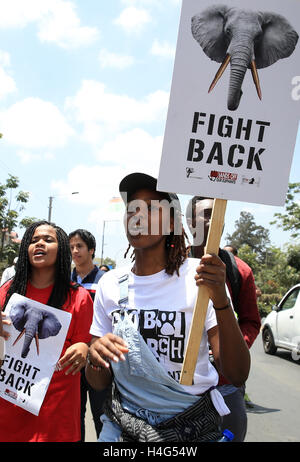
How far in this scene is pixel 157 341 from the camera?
193 cm

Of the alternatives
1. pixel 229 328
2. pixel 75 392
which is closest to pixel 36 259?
pixel 75 392

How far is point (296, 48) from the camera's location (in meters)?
2.03

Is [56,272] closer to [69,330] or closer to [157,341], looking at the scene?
[69,330]

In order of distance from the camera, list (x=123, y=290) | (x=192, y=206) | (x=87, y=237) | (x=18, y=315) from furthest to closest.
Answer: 1. (x=87, y=237)
2. (x=192, y=206)
3. (x=18, y=315)
4. (x=123, y=290)

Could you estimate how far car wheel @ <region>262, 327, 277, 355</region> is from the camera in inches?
431

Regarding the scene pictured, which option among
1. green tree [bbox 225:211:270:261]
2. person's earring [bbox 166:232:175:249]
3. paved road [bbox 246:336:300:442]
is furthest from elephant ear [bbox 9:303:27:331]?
green tree [bbox 225:211:270:261]

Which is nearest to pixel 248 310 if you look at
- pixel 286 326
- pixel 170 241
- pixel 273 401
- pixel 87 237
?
pixel 170 241

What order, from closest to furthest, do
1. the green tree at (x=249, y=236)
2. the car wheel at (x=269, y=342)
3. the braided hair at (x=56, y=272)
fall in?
the braided hair at (x=56, y=272) < the car wheel at (x=269, y=342) < the green tree at (x=249, y=236)

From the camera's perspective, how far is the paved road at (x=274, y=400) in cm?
511

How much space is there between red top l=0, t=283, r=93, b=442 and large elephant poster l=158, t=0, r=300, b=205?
4.04 feet

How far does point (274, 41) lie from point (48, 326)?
6.16 ft

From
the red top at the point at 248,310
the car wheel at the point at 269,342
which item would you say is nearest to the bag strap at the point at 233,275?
the red top at the point at 248,310

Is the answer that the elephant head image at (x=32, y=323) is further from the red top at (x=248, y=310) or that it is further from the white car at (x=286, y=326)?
the white car at (x=286, y=326)

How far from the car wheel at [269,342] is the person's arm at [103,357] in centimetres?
948
